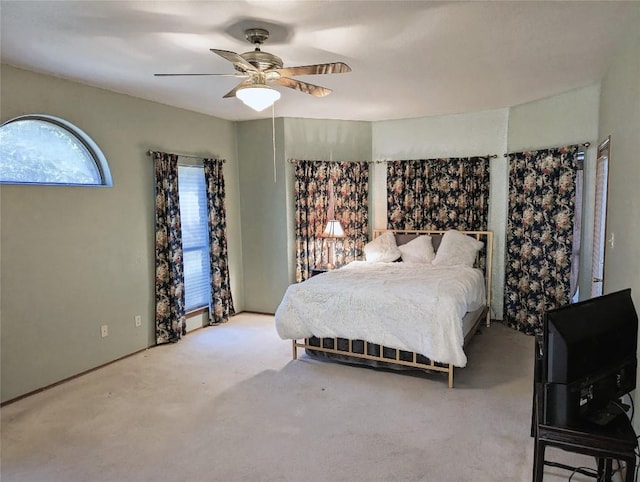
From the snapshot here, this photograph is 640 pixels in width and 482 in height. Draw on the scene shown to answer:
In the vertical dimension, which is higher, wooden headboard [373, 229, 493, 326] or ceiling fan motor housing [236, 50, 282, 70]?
ceiling fan motor housing [236, 50, 282, 70]

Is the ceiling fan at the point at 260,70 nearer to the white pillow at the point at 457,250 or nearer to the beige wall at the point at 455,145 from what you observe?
the white pillow at the point at 457,250

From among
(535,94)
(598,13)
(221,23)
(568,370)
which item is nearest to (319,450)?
(568,370)

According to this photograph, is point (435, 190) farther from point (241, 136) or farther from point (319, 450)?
point (319, 450)

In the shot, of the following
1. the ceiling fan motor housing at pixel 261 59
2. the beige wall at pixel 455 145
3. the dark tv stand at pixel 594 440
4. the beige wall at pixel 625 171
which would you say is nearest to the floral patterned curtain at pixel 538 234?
the beige wall at pixel 455 145

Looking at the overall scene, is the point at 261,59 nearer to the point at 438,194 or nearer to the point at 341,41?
the point at 341,41

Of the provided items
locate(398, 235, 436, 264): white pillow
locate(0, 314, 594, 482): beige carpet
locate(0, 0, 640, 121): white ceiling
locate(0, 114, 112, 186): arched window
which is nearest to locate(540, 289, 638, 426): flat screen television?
locate(0, 314, 594, 482): beige carpet

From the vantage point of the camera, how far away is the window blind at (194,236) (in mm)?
5031

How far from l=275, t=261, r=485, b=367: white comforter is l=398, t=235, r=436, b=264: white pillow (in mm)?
765

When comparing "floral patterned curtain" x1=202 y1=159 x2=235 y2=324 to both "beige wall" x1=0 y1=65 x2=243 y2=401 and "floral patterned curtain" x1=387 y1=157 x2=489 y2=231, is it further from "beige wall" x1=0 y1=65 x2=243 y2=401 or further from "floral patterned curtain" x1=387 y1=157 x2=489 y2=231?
"floral patterned curtain" x1=387 y1=157 x2=489 y2=231

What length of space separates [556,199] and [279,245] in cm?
332

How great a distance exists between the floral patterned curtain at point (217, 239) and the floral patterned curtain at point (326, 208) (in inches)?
38.2

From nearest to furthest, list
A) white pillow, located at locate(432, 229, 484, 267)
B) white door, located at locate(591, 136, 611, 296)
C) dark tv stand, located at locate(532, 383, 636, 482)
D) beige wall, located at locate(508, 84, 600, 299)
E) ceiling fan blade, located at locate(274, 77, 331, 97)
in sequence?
dark tv stand, located at locate(532, 383, 636, 482), ceiling fan blade, located at locate(274, 77, 331, 97), white door, located at locate(591, 136, 611, 296), beige wall, located at locate(508, 84, 600, 299), white pillow, located at locate(432, 229, 484, 267)

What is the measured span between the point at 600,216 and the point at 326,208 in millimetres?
3189

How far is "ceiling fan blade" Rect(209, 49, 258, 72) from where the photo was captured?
2250mm
